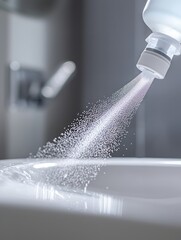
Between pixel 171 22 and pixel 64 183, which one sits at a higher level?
pixel 171 22

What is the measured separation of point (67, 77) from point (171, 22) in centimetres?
48

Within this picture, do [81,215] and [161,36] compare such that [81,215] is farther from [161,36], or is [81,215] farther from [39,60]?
[39,60]

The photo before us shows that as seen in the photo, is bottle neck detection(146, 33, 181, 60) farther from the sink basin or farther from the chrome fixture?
the chrome fixture

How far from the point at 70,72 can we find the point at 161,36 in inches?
19.3

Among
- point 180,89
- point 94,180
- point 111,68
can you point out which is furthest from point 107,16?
point 94,180

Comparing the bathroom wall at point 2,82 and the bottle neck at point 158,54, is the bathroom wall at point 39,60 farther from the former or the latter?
the bottle neck at point 158,54

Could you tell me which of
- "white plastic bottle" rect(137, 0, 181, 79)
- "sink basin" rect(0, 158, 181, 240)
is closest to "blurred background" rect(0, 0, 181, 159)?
"white plastic bottle" rect(137, 0, 181, 79)

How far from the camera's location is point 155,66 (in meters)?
0.33

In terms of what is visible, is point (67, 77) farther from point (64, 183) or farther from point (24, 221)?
point (24, 221)

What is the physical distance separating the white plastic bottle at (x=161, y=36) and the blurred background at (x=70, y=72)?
1.25 feet

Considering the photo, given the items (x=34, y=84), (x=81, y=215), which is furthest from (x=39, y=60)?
(x=81, y=215)

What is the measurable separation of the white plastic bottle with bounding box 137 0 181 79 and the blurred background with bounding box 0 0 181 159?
379mm

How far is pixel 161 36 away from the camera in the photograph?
A: 1.13 feet

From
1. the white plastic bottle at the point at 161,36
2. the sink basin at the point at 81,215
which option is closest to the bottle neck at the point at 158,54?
the white plastic bottle at the point at 161,36
